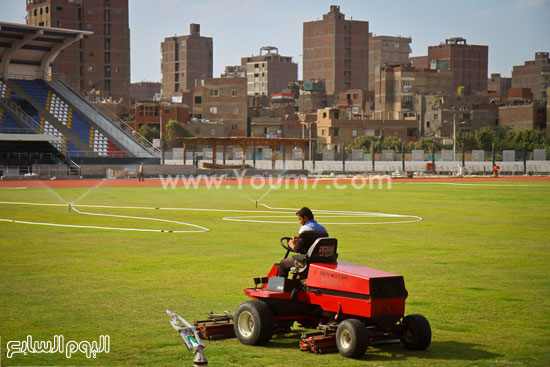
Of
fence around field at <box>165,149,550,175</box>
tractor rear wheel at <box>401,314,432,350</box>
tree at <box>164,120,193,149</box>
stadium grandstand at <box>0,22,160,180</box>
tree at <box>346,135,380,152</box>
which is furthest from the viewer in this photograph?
tree at <box>164,120,193,149</box>

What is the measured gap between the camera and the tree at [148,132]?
156 metres

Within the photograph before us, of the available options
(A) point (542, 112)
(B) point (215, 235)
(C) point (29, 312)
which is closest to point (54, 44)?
(B) point (215, 235)

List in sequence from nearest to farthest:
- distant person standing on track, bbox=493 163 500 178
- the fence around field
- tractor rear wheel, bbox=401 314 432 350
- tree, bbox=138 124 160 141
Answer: tractor rear wheel, bbox=401 314 432 350 → distant person standing on track, bbox=493 163 500 178 → the fence around field → tree, bbox=138 124 160 141

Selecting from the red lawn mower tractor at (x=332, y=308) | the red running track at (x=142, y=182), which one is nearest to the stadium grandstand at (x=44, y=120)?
the red running track at (x=142, y=182)

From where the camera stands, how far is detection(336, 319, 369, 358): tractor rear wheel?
10.9 metres

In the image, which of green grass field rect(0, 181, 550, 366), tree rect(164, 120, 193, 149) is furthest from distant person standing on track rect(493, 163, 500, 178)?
tree rect(164, 120, 193, 149)

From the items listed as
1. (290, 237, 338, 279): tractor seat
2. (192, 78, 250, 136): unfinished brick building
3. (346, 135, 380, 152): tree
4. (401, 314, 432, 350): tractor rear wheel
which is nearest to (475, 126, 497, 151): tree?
(346, 135, 380, 152): tree

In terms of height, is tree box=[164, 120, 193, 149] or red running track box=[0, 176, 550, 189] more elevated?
tree box=[164, 120, 193, 149]

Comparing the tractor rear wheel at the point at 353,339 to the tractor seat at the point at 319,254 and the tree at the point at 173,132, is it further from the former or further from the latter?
the tree at the point at 173,132

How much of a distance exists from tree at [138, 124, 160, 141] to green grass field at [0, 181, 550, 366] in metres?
121

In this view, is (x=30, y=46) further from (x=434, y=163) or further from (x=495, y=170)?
(x=495, y=170)

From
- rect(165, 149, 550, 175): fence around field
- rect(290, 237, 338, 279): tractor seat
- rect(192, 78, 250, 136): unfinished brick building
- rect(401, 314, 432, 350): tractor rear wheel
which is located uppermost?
rect(192, 78, 250, 136): unfinished brick building

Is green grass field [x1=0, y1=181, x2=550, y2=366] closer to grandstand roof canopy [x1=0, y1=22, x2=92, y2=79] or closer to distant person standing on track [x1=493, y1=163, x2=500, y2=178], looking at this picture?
distant person standing on track [x1=493, y1=163, x2=500, y2=178]

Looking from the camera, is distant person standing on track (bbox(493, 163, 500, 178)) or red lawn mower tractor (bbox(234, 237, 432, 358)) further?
distant person standing on track (bbox(493, 163, 500, 178))
